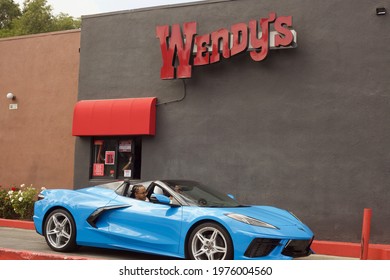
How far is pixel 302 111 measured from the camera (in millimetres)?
11930

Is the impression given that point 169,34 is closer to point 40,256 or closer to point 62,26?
point 40,256

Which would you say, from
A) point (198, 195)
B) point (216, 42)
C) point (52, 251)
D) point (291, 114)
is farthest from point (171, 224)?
point (216, 42)

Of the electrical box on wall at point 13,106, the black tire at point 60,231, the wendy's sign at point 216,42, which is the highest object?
the wendy's sign at point 216,42

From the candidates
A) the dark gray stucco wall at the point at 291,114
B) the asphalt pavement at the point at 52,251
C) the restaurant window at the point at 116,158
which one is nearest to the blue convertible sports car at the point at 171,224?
the asphalt pavement at the point at 52,251

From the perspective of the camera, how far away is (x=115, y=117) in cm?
1384

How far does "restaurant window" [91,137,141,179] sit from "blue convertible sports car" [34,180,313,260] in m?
5.38

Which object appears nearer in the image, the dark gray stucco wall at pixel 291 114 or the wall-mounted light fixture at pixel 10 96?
the dark gray stucco wall at pixel 291 114

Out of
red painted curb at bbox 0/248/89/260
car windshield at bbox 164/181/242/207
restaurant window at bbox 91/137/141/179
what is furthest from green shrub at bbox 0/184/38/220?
car windshield at bbox 164/181/242/207

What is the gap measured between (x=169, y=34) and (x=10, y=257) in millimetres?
7588

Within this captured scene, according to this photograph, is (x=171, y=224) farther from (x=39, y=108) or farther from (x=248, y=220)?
(x=39, y=108)

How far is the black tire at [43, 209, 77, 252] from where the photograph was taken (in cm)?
809

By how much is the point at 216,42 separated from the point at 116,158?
411 cm

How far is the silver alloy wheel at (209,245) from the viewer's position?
6695mm

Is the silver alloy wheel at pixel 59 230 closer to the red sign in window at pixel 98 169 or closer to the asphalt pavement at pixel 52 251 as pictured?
the asphalt pavement at pixel 52 251
